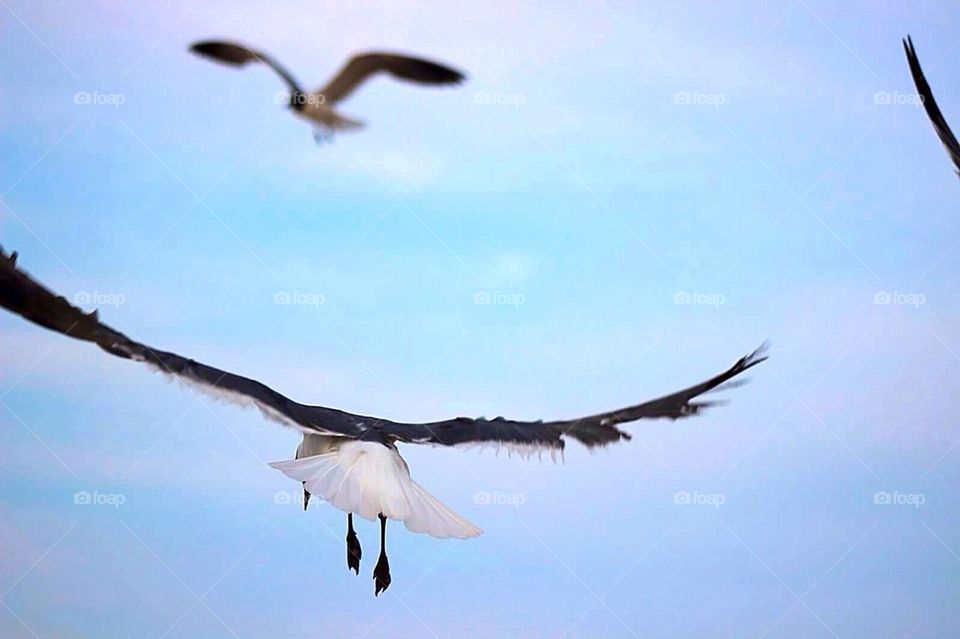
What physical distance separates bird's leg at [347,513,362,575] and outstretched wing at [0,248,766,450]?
1.20 ft

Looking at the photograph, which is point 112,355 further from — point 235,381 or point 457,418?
point 457,418

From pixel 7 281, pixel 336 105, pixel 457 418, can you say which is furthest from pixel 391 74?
pixel 7 281

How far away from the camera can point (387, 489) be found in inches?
155

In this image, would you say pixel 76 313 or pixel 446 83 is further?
pixel 446 83

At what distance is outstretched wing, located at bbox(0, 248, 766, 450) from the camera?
361cm

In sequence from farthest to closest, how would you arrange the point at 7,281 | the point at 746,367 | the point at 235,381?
1. the point at 746,367
2. the point at 235,381
3. the point at 7,281

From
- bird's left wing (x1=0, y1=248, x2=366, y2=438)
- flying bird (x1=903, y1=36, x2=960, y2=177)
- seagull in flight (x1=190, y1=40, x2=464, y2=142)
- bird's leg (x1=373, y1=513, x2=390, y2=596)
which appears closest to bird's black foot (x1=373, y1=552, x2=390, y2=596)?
bird's leg (x1=373, y1=513, x2=390, y2=596)

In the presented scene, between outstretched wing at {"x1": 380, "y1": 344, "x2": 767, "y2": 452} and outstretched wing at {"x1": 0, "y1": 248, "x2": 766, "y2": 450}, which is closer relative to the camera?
outstretched wing at {"x1": 0, "y1": 248, "x2": 766, "y2": 450}

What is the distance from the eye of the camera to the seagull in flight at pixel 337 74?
14.0ft

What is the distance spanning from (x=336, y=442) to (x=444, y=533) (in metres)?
0.58

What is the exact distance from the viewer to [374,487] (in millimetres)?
3932

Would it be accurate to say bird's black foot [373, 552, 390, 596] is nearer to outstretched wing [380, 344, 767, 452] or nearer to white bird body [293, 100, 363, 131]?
outstretched wing [380, 344, 767, 452]

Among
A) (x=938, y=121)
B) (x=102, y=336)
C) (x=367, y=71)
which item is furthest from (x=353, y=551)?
(x=938, y=121)

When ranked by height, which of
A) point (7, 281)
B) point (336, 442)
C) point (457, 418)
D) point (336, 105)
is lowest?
point (7, 281)
